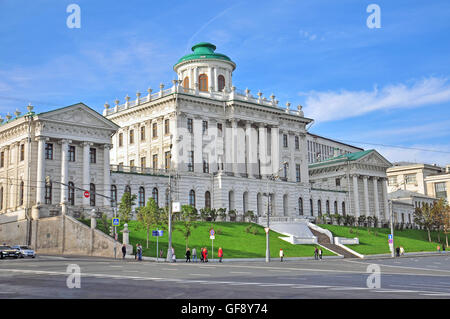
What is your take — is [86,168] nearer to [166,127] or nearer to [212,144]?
[166,127]

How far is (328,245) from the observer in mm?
66375

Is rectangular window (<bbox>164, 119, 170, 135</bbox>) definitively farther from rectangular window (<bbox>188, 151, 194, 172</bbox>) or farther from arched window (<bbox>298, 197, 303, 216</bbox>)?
arched window (<bbox>298, 197, 303, 216</bbox>)

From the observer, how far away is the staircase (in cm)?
6319

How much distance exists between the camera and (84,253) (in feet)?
167

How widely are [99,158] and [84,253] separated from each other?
16407 millimetres

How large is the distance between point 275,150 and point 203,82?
14987 millimetres

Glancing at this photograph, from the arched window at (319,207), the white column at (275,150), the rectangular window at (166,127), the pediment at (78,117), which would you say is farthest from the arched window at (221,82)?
the arched window at (319,207)

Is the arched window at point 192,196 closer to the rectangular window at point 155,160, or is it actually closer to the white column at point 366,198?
the rectangular window at point 155,160

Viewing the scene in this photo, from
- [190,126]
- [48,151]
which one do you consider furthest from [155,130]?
[48,151]

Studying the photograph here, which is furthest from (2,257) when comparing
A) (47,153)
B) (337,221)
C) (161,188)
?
(337,221)

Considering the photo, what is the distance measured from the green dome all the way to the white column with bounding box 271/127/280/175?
13113 mm

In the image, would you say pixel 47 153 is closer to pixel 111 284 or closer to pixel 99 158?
pixel 99 158

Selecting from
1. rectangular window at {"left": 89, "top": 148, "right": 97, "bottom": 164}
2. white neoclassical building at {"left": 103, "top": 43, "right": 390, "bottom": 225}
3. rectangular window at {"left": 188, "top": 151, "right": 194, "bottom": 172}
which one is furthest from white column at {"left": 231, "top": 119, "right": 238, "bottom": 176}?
rectangular window at {"left": 89, "top": 148, "right": 97, "bottom": 164}
